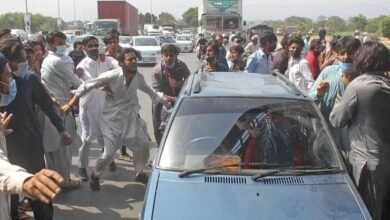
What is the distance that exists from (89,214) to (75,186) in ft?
2.74

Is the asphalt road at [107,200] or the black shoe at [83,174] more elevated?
the black shoe at [83,174]

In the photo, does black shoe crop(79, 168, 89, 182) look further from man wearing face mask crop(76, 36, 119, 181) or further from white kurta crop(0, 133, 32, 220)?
Answer: white kurta crop(0, 133, 32, 220)

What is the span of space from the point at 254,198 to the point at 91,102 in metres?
3.67

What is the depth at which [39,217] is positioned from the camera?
13.5ft

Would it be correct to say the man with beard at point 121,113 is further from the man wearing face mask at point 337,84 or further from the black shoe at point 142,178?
the man wearing face mask at point 337,84

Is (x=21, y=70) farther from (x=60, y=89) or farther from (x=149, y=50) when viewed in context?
(x=149, y=50)

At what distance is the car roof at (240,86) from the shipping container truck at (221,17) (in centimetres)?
2255

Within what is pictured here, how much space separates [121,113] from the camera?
219 inches

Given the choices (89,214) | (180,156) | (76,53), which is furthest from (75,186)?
(76,53)

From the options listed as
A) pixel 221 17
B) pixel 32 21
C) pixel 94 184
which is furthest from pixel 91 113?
pixel 32 21

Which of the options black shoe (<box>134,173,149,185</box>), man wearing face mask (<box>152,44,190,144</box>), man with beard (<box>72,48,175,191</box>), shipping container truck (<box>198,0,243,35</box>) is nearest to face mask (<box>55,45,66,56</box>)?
Result: man with beard (<box>72,48,175,191</box>)

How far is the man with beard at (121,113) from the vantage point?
5430 mm

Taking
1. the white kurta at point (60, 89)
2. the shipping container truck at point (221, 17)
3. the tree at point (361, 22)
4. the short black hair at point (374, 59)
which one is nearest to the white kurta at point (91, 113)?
the white kurta at point (60, 89)

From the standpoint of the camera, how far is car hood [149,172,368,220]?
9.49 feet
